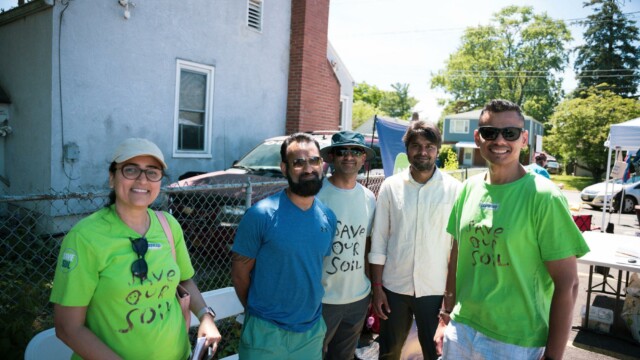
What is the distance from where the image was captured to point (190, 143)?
8617mm

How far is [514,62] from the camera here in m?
46.3

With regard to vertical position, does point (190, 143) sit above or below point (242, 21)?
below

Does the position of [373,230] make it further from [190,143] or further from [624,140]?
[624,140]

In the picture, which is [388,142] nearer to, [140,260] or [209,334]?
[209,334]

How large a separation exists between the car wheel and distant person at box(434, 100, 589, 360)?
54.5 feet

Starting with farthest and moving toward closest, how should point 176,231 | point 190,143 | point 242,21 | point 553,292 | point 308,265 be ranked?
point 242,21
point 190,143
point 308,265
point 176,231
point 553,292

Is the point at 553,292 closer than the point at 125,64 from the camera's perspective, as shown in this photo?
Yes

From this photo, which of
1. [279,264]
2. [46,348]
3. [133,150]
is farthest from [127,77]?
[279,264]

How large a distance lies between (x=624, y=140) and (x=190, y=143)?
9.20m

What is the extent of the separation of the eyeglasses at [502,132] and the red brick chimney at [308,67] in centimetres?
818

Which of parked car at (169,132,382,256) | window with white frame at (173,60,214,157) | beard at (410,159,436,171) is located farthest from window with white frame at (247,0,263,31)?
beard at (410,159,436,171)

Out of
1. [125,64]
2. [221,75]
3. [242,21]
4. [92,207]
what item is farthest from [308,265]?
[242,21]

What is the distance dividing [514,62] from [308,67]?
142ft

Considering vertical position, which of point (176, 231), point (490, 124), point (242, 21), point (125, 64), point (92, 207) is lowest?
point (92, 207)
